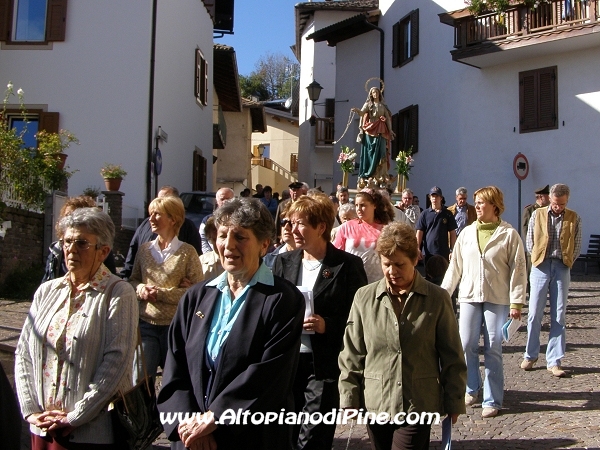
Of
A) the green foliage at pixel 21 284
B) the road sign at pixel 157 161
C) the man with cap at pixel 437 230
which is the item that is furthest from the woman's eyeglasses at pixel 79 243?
the road sign at pixel 157 161

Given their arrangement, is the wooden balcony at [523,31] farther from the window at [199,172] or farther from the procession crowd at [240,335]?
the procession crowd at [240,335]

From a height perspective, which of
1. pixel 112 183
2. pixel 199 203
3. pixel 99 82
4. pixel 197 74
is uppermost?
pixel 197 74

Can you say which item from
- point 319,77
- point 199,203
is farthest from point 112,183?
point 319,77

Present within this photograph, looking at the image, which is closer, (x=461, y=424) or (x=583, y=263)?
(x=461, y=424)

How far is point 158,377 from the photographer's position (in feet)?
24.7

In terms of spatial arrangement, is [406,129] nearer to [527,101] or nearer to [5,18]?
[527,101]

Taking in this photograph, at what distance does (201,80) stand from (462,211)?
626 inches

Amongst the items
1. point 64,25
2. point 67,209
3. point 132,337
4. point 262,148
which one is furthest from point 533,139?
point 262,148

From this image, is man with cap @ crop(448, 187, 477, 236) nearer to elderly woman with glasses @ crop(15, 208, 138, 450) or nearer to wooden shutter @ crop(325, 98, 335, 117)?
elderly woman with glasses @ crop(15, 208, 138, 450)

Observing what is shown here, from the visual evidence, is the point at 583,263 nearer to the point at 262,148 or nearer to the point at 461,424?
the point at 461,424

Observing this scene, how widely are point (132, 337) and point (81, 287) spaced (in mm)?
348

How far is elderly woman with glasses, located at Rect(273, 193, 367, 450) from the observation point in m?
4.58

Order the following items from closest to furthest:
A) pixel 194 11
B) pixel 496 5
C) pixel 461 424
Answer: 1. pixel 461 424
2. pixel 496 5
3. pixel 194 11

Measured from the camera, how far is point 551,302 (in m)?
8.04
